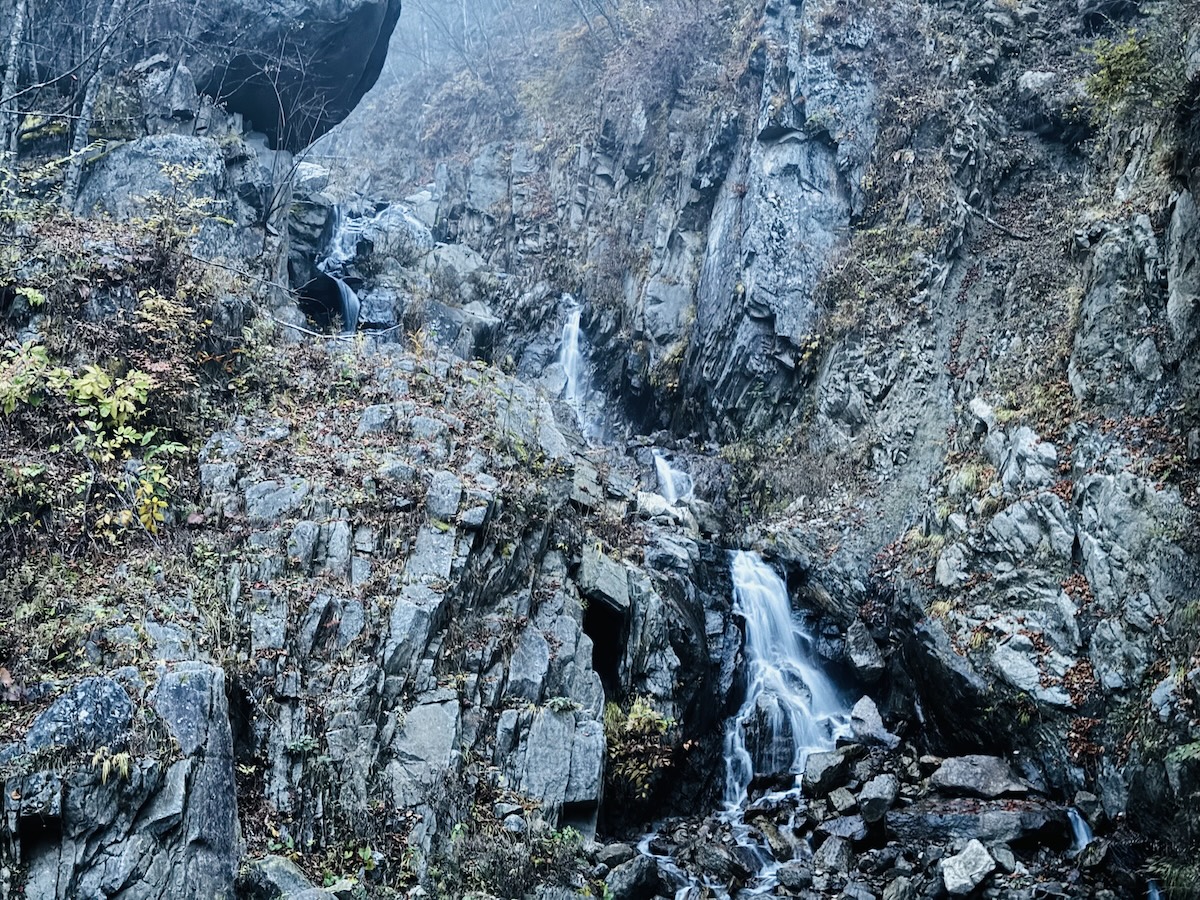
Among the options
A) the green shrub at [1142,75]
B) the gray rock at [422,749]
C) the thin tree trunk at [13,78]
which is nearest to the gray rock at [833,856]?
the gray rock at [422,749]

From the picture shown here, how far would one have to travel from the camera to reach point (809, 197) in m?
18.2

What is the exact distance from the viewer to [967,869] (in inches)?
326

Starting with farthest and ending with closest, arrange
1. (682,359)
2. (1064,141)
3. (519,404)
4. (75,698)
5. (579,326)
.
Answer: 1. (579,326)
2. (682,359)
3. (1064,141)
4. (519,404)
5. (75,698)

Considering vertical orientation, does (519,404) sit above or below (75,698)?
above

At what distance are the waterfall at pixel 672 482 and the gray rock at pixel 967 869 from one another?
866cm

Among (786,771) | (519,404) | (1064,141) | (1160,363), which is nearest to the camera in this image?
(1160,363)

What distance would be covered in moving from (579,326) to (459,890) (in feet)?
53.4

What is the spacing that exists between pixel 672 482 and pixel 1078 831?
9532 millimetres

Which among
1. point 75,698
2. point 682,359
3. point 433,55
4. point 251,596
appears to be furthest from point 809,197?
point 433,55

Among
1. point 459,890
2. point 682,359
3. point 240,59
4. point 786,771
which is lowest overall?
point 459,890

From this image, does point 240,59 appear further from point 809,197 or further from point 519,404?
point 809,197

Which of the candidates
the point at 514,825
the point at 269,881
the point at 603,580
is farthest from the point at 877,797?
the point at 269,881

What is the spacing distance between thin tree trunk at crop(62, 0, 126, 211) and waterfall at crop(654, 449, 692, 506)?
40.3ft

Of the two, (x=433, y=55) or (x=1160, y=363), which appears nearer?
(x=1160, y=363)
